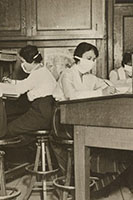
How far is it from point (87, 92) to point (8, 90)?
67 cm

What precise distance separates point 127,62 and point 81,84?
57.3 inches

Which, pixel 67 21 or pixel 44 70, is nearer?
pixel 44 70

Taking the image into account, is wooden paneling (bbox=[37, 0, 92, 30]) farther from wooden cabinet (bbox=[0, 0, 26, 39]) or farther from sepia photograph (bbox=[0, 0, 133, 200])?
wooden cabinet (bbox=[0, 0, 26, 39])

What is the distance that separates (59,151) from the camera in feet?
10.2

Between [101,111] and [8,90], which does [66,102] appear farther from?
[8,90]

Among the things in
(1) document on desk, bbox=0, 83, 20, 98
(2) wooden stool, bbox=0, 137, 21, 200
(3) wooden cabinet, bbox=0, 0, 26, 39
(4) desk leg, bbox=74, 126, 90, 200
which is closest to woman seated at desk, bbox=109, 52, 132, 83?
(3) wooden cabinet, bbox=0, 0, 26, 39

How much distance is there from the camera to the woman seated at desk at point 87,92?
301 centimetres

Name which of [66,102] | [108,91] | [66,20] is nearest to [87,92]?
[108,91]

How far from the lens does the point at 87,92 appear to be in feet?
9.38

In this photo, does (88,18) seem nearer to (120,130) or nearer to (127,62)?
(127,62)

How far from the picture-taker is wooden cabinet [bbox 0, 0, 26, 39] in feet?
16.2

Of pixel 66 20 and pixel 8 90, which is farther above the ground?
pixel 66 20

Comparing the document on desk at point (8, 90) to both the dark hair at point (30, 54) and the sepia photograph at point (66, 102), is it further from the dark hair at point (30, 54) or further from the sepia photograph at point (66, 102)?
the dark hair at point (30, 54)

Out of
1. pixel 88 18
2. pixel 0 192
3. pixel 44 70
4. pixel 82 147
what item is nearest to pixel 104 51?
pixel 88 18
